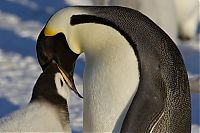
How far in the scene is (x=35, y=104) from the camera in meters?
2.13

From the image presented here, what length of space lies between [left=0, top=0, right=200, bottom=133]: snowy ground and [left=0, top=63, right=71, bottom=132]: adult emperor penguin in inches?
35.8

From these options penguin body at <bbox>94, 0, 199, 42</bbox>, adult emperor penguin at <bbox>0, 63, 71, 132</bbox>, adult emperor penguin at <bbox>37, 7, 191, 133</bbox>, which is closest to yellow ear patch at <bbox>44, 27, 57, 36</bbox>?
adult emperor penguin at <bbox>37, 7, 191, 133</bbox>

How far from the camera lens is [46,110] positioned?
6.91 feet

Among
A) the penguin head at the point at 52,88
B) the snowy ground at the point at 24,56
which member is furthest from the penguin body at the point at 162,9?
the penguin head at the point at 52,88

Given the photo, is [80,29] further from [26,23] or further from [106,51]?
[26,23]

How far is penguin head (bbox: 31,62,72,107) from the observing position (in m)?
2.09

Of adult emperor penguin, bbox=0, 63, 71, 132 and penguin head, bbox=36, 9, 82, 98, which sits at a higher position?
penguin head, bbox=36, 9, 82, 98

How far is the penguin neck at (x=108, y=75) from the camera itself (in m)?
1.97

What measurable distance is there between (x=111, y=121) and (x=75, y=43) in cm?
24

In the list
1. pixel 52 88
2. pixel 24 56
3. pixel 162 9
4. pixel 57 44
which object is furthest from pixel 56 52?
pixel 24 56

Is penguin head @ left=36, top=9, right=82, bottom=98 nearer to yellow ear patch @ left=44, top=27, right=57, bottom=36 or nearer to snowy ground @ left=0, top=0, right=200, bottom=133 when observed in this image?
yellow ear patch @ left=44, top=27, right=57, bottom=36

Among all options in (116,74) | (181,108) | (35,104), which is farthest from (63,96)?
(181,108)

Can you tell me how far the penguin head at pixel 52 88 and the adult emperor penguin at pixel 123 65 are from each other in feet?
0.20

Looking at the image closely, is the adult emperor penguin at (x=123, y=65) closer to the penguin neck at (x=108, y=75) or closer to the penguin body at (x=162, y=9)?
the penguin neck at (x=108, y=75)
